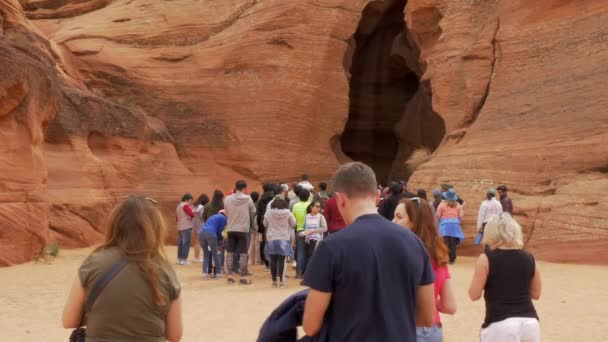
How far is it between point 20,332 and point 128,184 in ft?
37.0

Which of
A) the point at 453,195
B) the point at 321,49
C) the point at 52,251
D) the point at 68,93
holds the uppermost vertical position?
the point at 321,49

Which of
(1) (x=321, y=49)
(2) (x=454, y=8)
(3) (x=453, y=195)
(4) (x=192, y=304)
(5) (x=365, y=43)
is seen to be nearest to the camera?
(4) (x=192, y=304)

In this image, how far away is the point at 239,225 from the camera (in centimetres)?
1120

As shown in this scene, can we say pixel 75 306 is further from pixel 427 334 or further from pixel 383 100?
pixel 383 100

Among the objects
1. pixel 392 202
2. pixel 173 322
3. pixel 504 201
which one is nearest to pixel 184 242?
pixel 392 202

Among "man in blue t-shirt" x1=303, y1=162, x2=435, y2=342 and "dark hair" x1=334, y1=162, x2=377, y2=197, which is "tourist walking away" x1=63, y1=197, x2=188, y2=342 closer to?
"man in blue t-shirt" x1=303, y1=162, x2=435, y2=342

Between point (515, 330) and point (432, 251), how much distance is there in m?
0.68

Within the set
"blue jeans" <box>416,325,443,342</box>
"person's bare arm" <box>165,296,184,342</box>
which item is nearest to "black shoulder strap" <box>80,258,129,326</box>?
"person's bare arm" <box>165,296,184,342</box>

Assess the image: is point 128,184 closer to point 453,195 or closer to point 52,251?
point 52,251

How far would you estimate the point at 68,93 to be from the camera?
17.9 meters

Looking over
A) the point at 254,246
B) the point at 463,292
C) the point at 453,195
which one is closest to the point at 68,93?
the point at 254,246

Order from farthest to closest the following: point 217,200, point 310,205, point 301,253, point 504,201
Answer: point 504,201, point 217,200, point 301,253, point 310,205

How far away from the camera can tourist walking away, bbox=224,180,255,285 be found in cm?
1120

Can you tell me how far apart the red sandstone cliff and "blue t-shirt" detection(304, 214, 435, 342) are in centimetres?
1139
